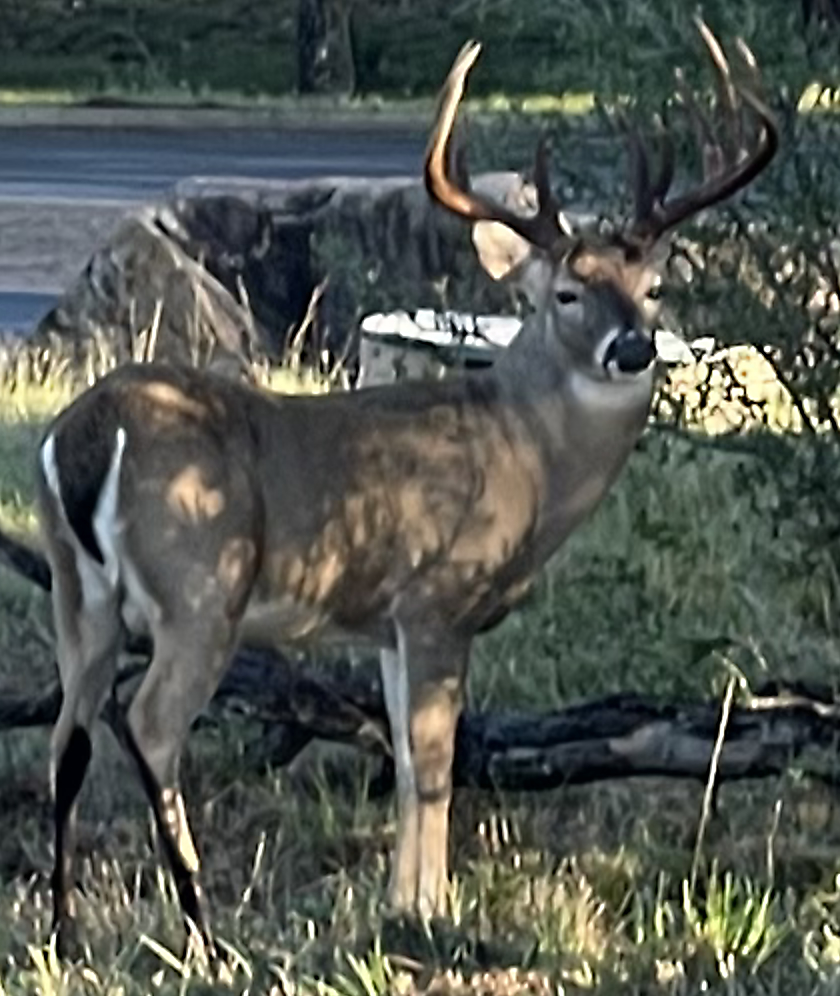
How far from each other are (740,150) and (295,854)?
5.56 feet

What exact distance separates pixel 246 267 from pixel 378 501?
6696 millimetres

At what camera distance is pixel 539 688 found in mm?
7922

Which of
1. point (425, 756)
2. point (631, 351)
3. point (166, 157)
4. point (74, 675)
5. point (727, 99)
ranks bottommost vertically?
point (166, 157)

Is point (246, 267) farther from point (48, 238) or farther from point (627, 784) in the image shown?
point (48, 238)

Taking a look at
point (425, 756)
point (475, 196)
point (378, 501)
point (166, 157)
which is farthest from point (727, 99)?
point (166, 157)

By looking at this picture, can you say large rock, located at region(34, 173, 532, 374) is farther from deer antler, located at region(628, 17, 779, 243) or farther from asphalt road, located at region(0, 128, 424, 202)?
asphalt road, located at region(0, 128, 424, 202)

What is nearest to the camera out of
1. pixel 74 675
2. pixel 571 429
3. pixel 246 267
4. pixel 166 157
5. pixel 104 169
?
pixel 74 675

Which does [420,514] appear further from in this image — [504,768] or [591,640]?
[591,640]

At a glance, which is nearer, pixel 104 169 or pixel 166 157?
pixel 104 169

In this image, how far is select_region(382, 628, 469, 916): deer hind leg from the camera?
6.56 m

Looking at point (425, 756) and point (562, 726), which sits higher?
point (425, 756)

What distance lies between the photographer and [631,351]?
257 inches

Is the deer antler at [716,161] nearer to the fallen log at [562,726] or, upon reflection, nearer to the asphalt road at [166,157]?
the fallen log at [562,726]

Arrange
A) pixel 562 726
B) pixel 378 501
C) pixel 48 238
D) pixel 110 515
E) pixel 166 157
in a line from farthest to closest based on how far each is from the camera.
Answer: pixel 166 157, pixel 48 238, pixel 562 726, pixel 378 501, pixel 110 515
